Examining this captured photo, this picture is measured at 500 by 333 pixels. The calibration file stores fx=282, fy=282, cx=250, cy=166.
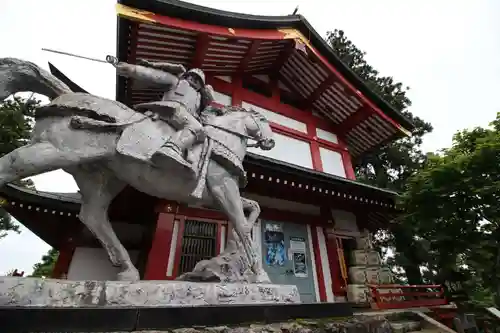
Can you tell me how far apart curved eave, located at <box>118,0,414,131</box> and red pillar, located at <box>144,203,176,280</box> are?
345 centimetres

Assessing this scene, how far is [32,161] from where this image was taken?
205cm

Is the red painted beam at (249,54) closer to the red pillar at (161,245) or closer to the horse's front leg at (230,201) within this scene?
the red pillar at (161,245)

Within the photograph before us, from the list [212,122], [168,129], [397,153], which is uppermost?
[397,153]

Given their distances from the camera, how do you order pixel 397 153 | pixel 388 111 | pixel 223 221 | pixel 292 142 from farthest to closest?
pixel 397 153
pixel 388 111
pixel 292 142
pixel 223 221

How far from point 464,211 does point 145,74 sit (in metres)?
7.10

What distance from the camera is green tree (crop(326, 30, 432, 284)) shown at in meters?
10.6

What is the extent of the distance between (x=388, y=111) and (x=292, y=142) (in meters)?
3.30

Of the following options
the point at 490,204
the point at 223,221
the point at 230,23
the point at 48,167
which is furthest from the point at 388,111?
the point at 48,167

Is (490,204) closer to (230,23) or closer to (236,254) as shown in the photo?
(236,254)

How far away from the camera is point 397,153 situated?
41.3 ft

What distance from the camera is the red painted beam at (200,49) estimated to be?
643 cm

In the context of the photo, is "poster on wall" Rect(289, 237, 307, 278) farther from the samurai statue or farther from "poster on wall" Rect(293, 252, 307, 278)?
the samurai statue

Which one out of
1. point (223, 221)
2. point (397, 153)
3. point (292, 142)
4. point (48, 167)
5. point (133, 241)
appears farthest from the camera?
point (397, 153)

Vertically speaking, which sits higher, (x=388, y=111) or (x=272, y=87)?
(x=272, y=87)
